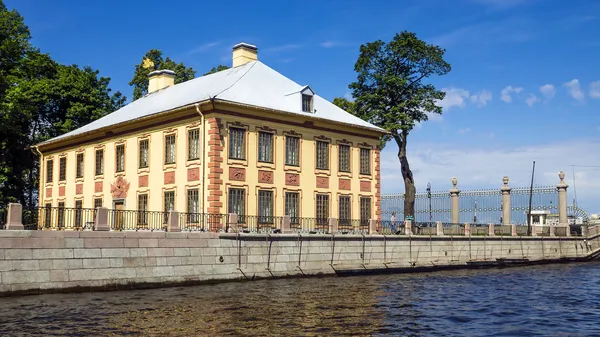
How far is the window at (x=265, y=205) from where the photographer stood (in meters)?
31.5

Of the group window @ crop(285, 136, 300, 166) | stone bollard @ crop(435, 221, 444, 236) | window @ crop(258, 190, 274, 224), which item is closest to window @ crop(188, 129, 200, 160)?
window @ crop(258, 190, 274, 224)

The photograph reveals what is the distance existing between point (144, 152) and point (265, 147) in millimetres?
6848

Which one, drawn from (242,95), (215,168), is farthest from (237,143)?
(242,95)

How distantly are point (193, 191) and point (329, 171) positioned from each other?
7.63m

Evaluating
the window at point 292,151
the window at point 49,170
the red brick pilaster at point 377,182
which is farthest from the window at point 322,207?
the window at point 49,170

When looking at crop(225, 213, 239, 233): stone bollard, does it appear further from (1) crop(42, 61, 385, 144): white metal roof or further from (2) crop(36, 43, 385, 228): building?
(1) crop(42, 61, 385, 144): white metal roof

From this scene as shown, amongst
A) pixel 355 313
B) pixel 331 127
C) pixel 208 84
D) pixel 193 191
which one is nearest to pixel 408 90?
pixel 331 127

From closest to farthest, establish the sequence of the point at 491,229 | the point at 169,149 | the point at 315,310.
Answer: the point at 315,310, the point at 169,149, the point at 491,229

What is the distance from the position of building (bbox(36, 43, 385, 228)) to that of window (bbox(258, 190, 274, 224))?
1.9 inches

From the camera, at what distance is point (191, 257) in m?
24.6

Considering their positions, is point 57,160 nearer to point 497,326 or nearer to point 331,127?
point 331,127

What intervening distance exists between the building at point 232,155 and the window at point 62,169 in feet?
1.71

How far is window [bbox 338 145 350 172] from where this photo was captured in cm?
3573

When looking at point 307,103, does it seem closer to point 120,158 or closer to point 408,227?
point 408,227
